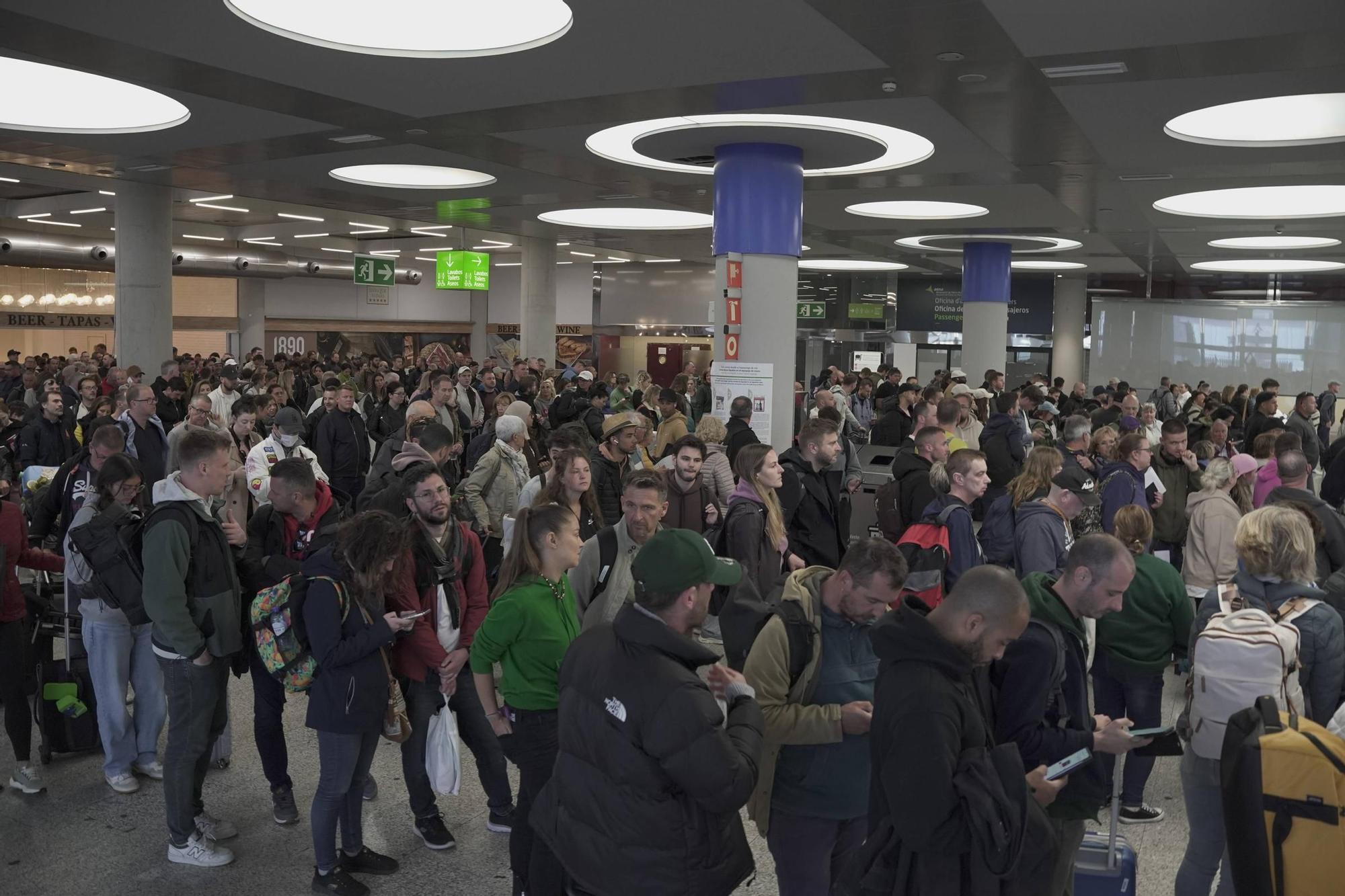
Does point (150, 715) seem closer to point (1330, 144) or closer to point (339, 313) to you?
point (1330, 144)

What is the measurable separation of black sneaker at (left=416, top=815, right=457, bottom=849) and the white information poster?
6.83 meters

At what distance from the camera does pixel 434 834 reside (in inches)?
192

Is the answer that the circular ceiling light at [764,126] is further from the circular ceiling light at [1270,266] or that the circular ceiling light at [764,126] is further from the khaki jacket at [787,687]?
the circular ceiling light at [1270,266]

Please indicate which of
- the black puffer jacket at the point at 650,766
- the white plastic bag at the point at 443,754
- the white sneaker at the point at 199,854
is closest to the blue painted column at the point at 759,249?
the white plastic bag at the point at 443,754

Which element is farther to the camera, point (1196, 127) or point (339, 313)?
point (339, 313)

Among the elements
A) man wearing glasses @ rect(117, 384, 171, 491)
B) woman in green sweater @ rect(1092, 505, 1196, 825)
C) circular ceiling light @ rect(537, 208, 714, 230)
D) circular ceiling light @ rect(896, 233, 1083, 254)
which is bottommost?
woman in green sweater @ rect(1092, 505, 1196, 825)

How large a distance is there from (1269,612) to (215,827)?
453 centimetres

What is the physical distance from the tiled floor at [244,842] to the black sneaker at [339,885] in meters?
0.11

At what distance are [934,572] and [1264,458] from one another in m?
4.47

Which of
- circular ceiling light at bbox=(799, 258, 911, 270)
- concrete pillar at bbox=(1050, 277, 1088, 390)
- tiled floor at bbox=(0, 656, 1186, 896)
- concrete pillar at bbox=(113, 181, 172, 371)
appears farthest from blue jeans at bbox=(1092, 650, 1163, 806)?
concrete pillar at bbox=(1050, 277, 1088, 390)

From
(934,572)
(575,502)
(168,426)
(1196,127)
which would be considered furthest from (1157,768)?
(168,426)

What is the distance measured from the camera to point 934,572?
552 cm

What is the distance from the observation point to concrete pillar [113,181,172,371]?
1605 cm

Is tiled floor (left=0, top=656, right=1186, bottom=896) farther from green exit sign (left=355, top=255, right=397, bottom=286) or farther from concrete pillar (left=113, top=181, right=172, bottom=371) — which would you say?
green exit sign (left=355, top=255, right=397, bottom=286)
